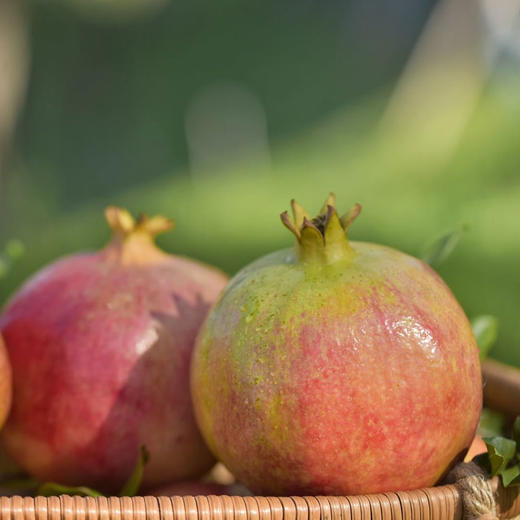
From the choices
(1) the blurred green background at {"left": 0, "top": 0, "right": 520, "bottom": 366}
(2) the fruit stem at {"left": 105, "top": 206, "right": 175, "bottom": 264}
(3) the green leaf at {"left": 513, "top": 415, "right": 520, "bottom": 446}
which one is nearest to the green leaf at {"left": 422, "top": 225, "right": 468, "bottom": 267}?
(3) the green leaf at {"left": 513, "top": 415, "right": 520, "bottom": 446}

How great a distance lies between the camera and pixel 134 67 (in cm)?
523

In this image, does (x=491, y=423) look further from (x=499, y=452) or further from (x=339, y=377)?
(x=339, y=377)

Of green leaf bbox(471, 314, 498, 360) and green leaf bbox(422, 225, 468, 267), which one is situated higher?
green leaf bbox(422, 225, 468, 267)

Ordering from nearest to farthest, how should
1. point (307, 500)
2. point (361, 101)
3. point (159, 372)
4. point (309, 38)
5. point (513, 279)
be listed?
1. point (307, 500)
2. point (159, 372)
3. point (513, 279)
4. point (361, 101)
5. point (309, 38)

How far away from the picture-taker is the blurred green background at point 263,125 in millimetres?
2895

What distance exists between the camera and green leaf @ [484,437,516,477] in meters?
0.80

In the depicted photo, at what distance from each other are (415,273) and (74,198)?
4005mm

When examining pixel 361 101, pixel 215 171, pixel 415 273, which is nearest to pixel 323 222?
pixel 415 273

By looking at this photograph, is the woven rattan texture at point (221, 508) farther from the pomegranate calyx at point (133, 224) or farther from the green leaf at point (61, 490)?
the pomegranate calyx at point (133, 224)

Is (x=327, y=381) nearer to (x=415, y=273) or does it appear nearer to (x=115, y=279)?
(x=415, y=273)

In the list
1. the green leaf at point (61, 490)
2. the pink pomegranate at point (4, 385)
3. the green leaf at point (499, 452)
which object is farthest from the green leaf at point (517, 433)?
the pink pomegranate at point (4, 385)

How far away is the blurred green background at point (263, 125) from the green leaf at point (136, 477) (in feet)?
5.05

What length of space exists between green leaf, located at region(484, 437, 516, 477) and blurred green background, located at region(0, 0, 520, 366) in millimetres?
1471

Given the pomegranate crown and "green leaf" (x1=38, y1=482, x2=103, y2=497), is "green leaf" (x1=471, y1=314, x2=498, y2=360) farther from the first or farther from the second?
"green leaf" (x1=38, y1=482, x2=103, y2=497)
